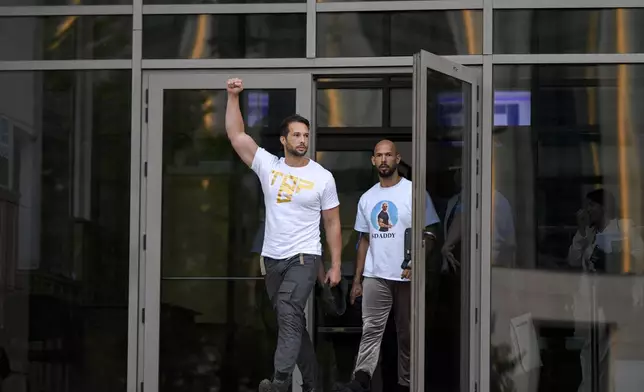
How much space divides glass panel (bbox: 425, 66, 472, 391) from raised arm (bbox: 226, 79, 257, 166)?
114 cm

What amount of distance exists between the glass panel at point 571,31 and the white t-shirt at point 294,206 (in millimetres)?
1656

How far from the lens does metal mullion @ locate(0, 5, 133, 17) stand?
8648mm

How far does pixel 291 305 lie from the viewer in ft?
24.6

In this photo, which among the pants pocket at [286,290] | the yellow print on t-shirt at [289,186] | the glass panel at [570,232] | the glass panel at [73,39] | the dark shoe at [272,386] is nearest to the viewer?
the dark shoe at [272,386]

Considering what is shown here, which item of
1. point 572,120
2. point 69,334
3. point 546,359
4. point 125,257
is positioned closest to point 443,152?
point 572,120

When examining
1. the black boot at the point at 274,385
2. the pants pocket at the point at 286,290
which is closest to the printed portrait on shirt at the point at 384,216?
the pants pocket at the point at 286,290

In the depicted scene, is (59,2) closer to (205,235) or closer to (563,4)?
(205,235)

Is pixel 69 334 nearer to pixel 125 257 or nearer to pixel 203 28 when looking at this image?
pixel 125 257

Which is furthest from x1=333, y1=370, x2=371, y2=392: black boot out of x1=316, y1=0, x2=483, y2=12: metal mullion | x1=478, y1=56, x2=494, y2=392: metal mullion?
x1=316, y1=0, x2=483, y2=12: metal mullion

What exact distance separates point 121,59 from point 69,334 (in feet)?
6.30

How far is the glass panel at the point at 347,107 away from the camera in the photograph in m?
8.66

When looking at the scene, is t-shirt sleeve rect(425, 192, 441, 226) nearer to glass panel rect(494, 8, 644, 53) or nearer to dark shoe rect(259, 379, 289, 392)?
glass panel rect(494, 8, 644, 53)

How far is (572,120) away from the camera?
831cm

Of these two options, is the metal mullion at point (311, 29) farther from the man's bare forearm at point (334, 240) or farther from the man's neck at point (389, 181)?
the man's bare forearm at point (334, 240)
